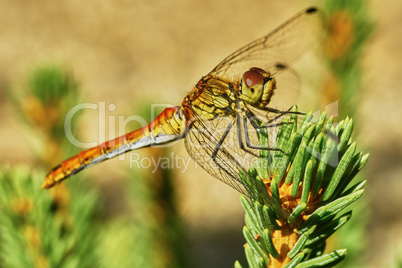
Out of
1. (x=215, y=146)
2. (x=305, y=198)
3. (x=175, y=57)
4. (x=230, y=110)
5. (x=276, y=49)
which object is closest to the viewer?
(x=305, y=198)

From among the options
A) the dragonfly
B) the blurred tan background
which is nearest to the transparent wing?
the dragonfly

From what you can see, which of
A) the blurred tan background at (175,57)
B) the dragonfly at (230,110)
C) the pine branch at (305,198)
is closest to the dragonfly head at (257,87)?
the dragonfly at (230,110)

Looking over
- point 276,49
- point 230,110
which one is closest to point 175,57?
point 276,49

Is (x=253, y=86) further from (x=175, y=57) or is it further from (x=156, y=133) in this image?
(x=175, y=57)

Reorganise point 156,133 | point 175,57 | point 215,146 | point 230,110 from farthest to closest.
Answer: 1. point 175,57
2. point 156,133
3. point 230,110
4. point 215,146

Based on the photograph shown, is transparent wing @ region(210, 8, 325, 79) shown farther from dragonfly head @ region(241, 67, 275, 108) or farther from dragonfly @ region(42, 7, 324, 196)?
dragonfly head @ region(241, 67, 275, 108)

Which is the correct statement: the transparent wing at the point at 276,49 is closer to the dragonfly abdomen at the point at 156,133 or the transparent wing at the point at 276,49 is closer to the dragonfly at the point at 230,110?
the dragonfly at the point at 230,110

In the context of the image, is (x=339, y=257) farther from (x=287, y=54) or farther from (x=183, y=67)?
(x=183, y=67)
